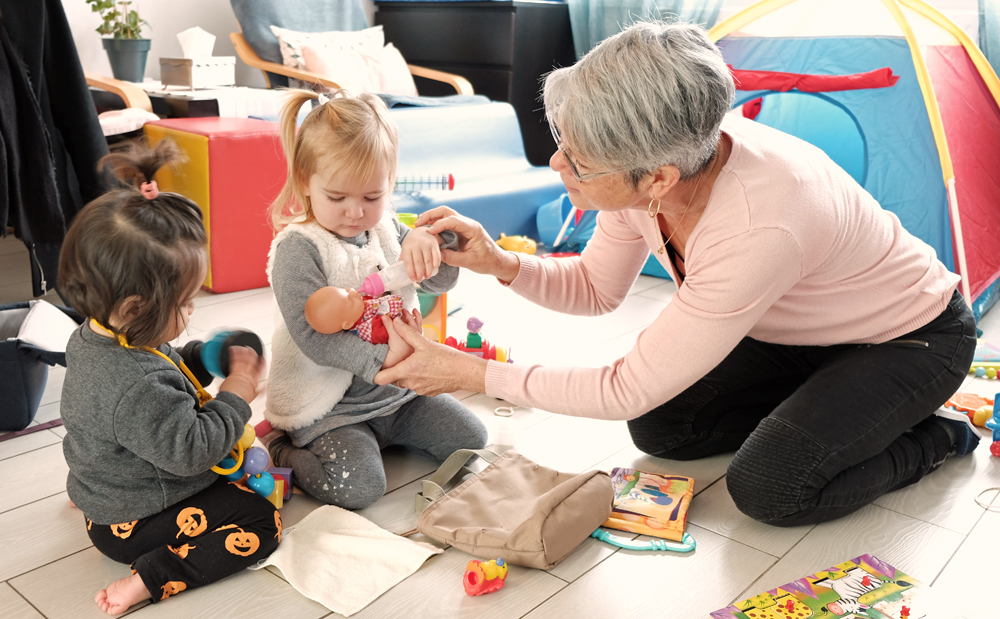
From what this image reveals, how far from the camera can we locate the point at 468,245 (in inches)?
57.6

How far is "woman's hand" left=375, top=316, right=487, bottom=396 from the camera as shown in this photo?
128 centimetres

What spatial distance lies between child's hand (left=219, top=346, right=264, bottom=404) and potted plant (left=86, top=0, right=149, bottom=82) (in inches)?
89.8

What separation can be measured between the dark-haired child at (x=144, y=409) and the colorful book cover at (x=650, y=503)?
58 centimetres

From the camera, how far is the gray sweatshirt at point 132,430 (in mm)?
1099

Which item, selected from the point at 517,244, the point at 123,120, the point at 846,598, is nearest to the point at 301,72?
the point at 123,120

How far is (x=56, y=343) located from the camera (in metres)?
1.61

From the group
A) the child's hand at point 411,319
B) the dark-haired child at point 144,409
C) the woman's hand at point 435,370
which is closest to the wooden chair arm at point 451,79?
the child's hand at point 411,319

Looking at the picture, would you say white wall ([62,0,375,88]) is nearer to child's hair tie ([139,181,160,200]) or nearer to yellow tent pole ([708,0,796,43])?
yellow tent pole ([708,0,796,43])

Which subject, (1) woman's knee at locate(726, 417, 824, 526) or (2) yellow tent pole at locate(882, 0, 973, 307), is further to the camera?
(2) yellow tent pole at locate(882, 0, 973, 307)

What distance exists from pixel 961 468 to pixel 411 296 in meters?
1.12

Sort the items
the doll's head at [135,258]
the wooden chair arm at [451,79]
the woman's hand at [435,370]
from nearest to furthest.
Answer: the doll's head at [135,258] < the woman's hand at [435,370] < the wooden chair arm at [451,79]

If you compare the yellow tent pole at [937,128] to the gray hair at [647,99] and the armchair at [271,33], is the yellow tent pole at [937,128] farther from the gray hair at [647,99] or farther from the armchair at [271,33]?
A: the armchair at [271,33]

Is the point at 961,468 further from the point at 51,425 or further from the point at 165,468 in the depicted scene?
the point at 51,425

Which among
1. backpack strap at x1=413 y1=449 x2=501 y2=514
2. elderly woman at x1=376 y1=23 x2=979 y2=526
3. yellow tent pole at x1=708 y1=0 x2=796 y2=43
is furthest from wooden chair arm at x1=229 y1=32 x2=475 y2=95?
backpack strap at x1=413 y1=449 x2=501 y2=514
